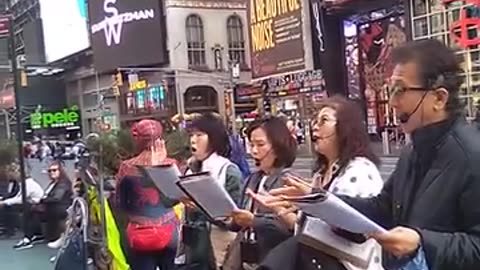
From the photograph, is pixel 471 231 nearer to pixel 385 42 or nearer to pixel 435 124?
pixel 435 124

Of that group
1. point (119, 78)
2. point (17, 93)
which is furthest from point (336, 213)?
point (119, 78)

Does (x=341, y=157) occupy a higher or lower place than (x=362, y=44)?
lower

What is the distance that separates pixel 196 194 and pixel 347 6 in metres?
25.4

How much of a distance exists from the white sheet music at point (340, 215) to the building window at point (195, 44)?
41343 millimetres

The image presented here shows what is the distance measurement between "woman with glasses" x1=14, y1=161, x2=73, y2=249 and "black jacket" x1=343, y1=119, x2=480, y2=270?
212 inches

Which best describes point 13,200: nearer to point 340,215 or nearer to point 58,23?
point 340,215

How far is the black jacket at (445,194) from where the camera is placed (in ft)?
6.27

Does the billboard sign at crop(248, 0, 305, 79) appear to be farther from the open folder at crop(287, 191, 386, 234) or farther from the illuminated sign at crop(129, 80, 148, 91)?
the open folder at crop(287, 191, 386, 234)

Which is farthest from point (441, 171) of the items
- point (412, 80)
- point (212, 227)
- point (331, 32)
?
point (331, 32)

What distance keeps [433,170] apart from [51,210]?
A: 5.86 meters


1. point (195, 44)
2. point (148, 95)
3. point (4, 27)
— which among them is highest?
point (195, 44)

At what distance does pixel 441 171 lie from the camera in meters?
2.03

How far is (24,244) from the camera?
7164 mm

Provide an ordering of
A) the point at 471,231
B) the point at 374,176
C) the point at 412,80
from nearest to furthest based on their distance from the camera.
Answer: the point at 471,231, the point at 412,80, the point at 374,176
